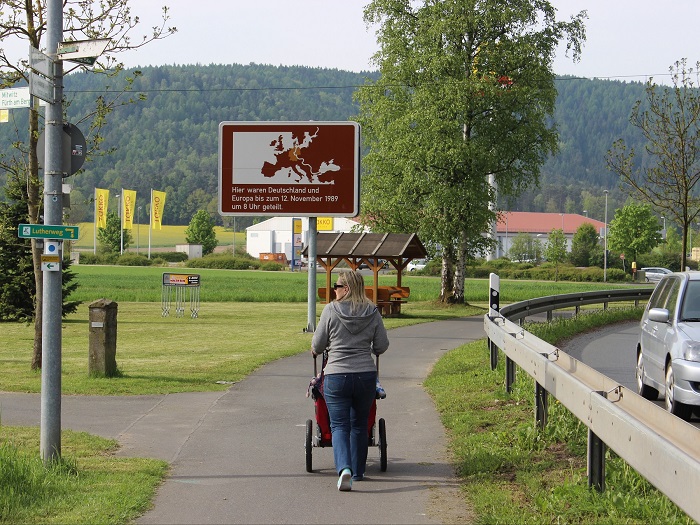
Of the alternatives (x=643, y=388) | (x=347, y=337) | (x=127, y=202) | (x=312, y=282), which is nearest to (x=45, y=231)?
(x=347, y=337)

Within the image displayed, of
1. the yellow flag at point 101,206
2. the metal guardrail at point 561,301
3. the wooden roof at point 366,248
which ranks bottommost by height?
the metal guardrail at point 561,301

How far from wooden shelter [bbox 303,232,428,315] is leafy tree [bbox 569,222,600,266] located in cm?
7987

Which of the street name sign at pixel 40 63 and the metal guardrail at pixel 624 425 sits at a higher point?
the street name sign at pixel 40 63

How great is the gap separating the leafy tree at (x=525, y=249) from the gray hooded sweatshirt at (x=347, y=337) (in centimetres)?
11153

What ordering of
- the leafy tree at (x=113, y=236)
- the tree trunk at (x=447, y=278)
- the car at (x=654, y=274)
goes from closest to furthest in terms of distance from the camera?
the tree trunk at (x=447, y=278) < the car at (x=654, y=274) < the leafy tree at (x=113, y=236)

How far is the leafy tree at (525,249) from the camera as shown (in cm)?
11825

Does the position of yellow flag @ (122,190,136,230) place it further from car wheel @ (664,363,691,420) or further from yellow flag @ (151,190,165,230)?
car wheel @ (664,363,691,420)

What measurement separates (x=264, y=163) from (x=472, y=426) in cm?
1626

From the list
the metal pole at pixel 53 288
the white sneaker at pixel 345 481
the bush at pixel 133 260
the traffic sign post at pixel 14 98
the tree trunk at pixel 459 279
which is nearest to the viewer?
the white sneaker at pixel 345 481

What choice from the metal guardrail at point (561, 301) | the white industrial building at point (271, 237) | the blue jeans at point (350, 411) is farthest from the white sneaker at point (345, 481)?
the white industrial building at point (271, 237)

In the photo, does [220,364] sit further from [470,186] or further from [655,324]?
[470,186]

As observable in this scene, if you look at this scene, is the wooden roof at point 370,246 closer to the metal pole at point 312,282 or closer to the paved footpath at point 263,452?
the metal pole at point 312,282

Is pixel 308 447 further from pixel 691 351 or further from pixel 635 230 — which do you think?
pixel 635 230

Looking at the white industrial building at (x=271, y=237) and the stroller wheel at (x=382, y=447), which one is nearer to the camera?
the stroller wheel at (x=382, y=447)
